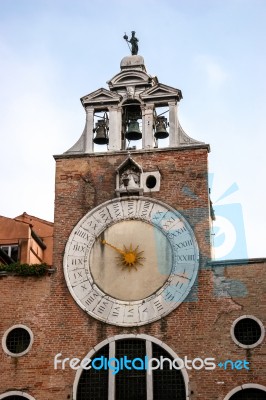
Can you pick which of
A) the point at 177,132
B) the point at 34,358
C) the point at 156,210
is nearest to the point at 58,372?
the point at 34,358

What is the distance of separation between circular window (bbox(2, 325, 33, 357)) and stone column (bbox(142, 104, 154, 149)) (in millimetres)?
5801

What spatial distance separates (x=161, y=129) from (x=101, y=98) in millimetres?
1939

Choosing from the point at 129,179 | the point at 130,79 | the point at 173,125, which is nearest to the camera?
the point at 129,179

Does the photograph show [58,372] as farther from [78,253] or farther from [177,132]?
[177,132]

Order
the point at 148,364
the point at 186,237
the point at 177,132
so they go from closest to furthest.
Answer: the point at 148,364 < the point at 186,237 < the point at 177,132

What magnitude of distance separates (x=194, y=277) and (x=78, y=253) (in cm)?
A: 307

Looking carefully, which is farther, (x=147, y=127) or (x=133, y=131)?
(x=133, y=131)

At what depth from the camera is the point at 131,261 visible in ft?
64.5

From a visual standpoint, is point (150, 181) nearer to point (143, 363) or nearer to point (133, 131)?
point (133, 131)

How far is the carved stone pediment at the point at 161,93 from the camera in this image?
21500 millimetres

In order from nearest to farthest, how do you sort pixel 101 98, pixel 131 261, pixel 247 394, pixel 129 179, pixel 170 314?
pixel 247 394 < pixel 170 314 < pixel 131 261 < pixel 129 179 < pixel 101 98

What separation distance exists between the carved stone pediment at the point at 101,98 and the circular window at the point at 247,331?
280 inches

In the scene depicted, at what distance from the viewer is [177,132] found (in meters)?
21.2

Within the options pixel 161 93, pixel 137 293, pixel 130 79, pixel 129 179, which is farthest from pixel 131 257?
pixel 130 79
